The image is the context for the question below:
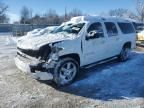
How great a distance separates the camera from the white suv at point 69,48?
5.86 m

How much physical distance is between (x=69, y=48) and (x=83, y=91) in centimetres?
124

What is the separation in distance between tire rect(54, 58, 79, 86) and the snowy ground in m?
0.20

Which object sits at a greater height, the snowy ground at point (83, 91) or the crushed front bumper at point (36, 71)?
Answer: the crushed front bumper at point (36, 71)

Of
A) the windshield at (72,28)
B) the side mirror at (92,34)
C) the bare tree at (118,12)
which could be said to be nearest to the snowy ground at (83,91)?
the side mirror at (92,34)

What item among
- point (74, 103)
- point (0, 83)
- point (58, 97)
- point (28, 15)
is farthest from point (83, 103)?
point (28, 15)

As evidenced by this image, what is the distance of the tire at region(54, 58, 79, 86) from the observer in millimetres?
6062

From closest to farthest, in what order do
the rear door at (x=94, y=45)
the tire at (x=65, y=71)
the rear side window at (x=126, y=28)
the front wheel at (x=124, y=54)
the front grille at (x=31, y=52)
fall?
1. the front grille at (x=31, y=52)
2. the tire at (x=65, y=71)
3. the rear door at (x=94, y=45)
4. the rear side window at (x=126, y=28)
5. the front wheel at (x=124, y=54)

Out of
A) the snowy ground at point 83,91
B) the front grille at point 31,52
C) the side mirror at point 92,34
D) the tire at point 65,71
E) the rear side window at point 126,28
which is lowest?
the snowy ground at point 83,91

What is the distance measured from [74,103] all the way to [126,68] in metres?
3.66

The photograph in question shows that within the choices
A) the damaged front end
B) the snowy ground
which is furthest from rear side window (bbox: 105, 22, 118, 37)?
the damaged front end

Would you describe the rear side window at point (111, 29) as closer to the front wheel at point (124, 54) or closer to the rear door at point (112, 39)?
the rear door at point (112, 39)

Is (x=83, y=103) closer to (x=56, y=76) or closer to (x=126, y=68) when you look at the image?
(x=56, y=76)

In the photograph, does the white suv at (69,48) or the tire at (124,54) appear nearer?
the white suv at (69,48)

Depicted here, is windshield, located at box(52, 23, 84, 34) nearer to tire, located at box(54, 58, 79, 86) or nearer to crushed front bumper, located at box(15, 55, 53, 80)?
tire, located at box(54, 58, 79, 86)
